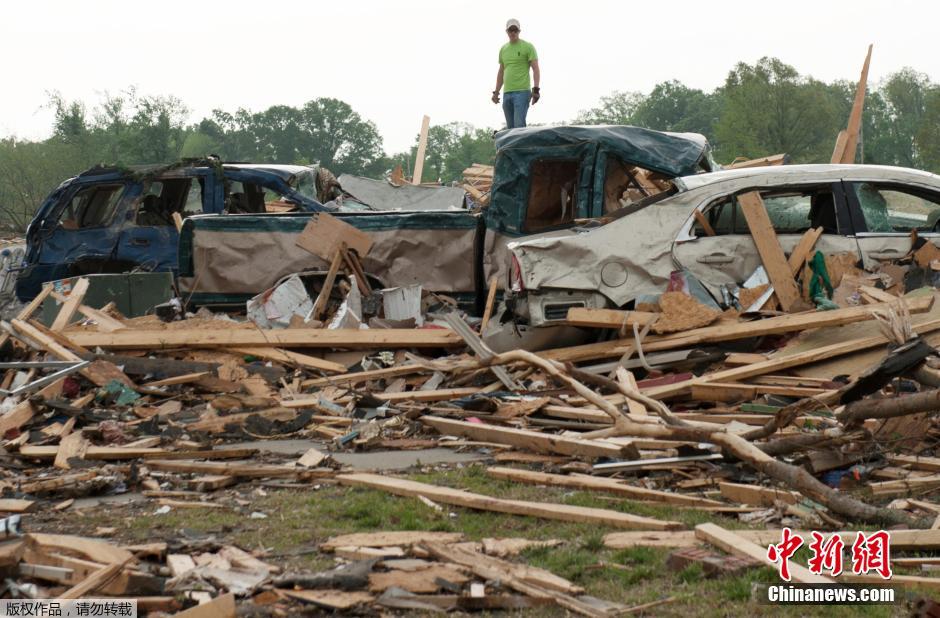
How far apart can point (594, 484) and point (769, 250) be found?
4942 mm

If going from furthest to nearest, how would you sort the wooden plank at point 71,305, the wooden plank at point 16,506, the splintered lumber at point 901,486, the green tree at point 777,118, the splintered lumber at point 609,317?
the green tree at point 777,118, the wooden plank at point 71,305, the splintered lumber at point 609,317, the wooden plank at point 16,506, the splintered lumber at point 901,486

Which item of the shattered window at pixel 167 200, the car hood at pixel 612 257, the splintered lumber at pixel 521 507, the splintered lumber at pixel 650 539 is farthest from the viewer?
the shattered window at pixel 167 200

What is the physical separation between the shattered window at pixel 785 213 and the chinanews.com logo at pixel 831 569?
600 cm

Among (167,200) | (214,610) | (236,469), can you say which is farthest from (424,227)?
(214,610)

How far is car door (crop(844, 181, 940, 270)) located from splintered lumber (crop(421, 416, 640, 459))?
4.60 meters

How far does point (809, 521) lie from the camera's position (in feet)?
18.9

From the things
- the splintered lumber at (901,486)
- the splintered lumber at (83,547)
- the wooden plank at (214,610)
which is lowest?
the splintered lumber at (901,486)

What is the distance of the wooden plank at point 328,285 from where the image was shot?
1301cm

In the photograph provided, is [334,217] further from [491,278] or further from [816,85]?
[816,85]

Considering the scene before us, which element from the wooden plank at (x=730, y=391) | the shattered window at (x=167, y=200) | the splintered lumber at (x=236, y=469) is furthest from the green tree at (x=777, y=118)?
the splintered lumber at (x=236, y=469)

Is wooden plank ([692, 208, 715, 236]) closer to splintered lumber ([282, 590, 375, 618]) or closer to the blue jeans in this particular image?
splintered lumber ([282, 590, 375, 618])

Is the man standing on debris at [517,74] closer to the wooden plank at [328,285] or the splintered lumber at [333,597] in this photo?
the wooden plank at [328,285]

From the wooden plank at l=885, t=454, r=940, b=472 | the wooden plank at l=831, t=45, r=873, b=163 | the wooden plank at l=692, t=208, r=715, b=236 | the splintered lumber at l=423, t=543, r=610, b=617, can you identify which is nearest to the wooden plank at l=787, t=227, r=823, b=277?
the wooden plank at l=692, t=208, r=715, b=236

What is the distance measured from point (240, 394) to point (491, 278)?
11.0ft
